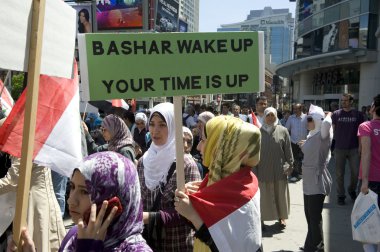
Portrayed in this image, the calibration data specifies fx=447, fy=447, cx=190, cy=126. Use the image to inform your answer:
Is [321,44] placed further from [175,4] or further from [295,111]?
[175,4]

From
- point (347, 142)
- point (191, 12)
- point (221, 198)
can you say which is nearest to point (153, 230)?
point (221, 198)

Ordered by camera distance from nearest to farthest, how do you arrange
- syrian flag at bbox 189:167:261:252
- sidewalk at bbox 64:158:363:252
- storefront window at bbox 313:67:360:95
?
syrian flag at bbox 189:167:261:252, sidewalk at bbox 64:158:363:252, storefront window at bbox 313:67:360:95

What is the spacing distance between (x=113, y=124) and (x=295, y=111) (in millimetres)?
7332

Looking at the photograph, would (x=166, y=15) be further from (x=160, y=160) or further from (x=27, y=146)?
(x=27, y=146)

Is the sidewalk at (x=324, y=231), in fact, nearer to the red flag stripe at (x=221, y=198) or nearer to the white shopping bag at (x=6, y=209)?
the white shopping bag at (x=6, y=209)

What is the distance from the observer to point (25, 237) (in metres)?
1.92

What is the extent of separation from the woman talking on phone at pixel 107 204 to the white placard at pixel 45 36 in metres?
0.58

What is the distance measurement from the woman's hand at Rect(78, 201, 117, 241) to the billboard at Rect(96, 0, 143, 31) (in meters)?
37.8

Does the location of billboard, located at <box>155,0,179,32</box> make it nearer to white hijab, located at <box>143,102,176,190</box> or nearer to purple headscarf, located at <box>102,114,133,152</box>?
purple headscarf, located at <box>102,114,133,152</box>

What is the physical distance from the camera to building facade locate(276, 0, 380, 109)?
886 inches

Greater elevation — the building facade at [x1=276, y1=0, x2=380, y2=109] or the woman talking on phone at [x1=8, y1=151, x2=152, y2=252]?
the building facade at [x1=276, y1=0, x2=380, y2=109]

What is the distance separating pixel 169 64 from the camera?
2443 mm

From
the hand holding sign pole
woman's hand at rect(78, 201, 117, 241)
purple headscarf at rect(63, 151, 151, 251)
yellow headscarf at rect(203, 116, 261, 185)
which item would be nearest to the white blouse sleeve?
the hand holding sign pole

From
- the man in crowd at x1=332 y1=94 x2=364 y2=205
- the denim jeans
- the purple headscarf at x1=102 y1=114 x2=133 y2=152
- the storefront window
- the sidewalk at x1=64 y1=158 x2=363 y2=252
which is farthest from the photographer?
the storefront window
